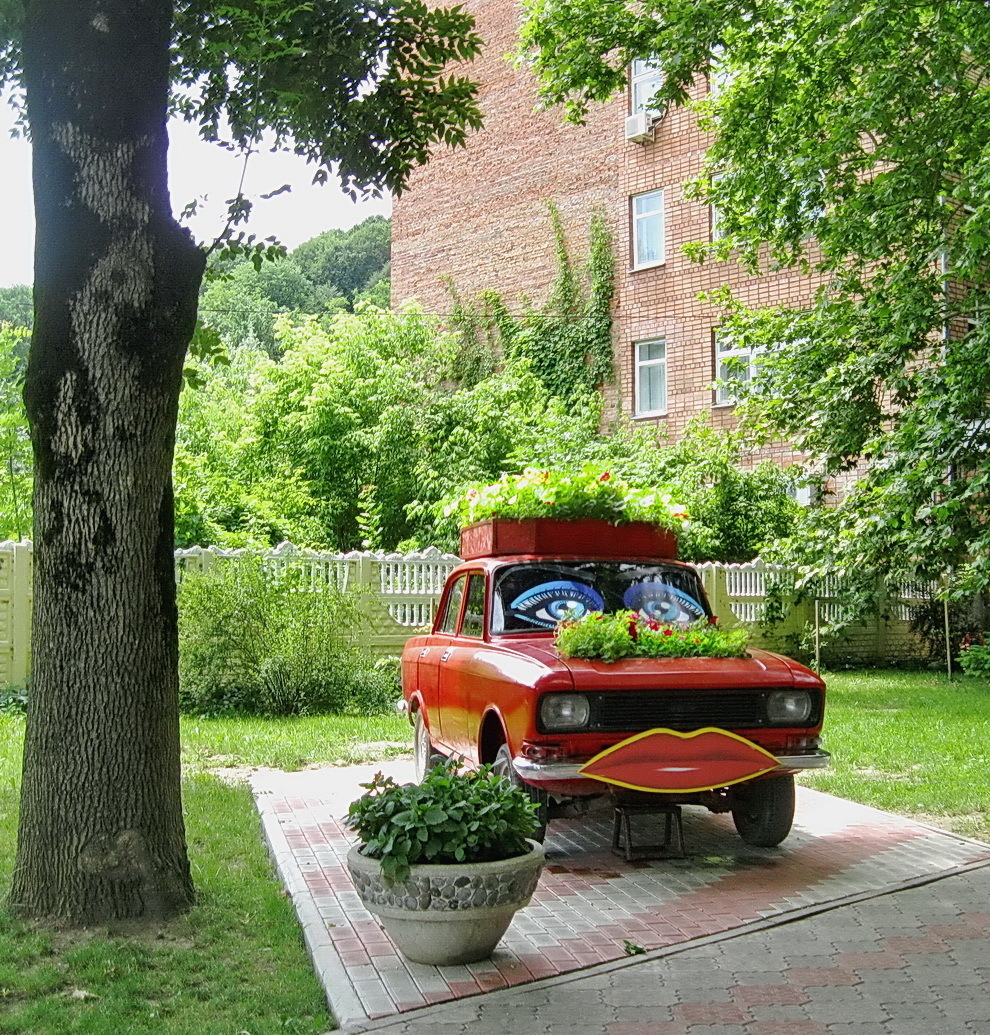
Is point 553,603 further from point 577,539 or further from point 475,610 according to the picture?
point 475,610

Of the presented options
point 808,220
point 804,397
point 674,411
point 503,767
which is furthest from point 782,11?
point 674,411

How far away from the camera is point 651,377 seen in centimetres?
2697

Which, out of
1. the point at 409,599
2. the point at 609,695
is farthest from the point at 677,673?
the point at 409,599

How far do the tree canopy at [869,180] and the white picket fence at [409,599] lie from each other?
3985 mm

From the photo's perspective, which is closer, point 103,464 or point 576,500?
point 103,464

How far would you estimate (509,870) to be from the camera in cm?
530

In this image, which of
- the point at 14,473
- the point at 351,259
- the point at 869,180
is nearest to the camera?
the point at 869,180

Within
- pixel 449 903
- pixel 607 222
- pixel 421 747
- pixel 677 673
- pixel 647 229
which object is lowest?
pixel 421 747

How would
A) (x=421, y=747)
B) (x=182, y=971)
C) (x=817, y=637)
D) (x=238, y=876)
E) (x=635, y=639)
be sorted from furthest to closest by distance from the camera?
1. (x=817, y=637)
2. (x=421, y=747)
3. (x=635, y=639)
4. (x=238, y=876)
5. (x=182, y=971)

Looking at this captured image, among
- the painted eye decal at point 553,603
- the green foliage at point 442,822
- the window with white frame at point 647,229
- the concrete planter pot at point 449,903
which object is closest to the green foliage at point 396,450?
the window with white frame at point 647,229

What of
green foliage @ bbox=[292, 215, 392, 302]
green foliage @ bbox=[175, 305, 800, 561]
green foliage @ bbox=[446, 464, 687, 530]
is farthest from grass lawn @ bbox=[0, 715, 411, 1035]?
green foliage @ bbox=[292, 215, 392, 302]

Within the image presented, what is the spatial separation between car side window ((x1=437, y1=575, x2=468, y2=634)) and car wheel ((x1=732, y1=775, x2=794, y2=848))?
102 inches

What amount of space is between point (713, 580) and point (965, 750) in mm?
8296

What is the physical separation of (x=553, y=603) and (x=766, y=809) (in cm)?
194
